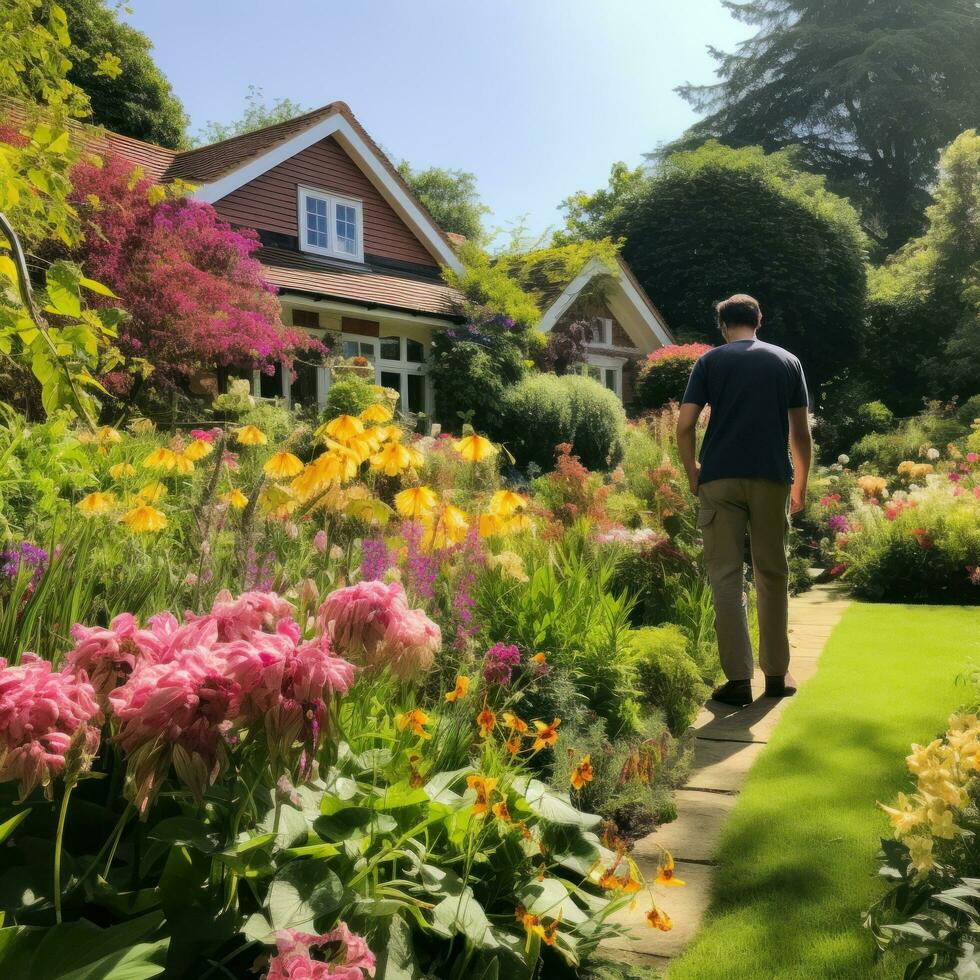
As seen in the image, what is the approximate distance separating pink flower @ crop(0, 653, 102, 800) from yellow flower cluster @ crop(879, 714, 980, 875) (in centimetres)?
149

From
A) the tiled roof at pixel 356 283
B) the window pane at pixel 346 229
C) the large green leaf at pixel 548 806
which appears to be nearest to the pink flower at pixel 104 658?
the large green leaf at pixel 548 806

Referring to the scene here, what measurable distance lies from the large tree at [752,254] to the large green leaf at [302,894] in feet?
81.1

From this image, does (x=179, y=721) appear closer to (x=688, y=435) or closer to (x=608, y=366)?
(x=688, y=435)

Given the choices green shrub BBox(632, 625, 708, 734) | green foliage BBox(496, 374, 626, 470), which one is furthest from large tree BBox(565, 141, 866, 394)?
green shrub BBox(632, 625, 708, 734)

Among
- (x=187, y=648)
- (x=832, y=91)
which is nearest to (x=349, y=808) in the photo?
(x=187, y=648)

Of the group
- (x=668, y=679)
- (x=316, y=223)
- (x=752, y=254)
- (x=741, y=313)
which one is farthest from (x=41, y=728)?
(x=752, y=254)

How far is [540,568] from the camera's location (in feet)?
12.3

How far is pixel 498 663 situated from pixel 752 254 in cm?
2548

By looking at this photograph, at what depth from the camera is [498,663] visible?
8.74 ft

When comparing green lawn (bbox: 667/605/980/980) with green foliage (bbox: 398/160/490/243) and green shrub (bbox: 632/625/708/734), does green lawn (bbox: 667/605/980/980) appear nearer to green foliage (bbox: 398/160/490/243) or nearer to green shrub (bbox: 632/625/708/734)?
green shrub (bbox: 632/625/708/734)

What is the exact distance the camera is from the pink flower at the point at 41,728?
3.67 ft

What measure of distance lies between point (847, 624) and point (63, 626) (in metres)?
5.49

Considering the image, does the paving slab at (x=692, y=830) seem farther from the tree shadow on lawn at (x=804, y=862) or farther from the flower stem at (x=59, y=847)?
the flower stem at (x=59, y=847)

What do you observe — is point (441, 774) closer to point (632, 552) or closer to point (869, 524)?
point (632, 552)
